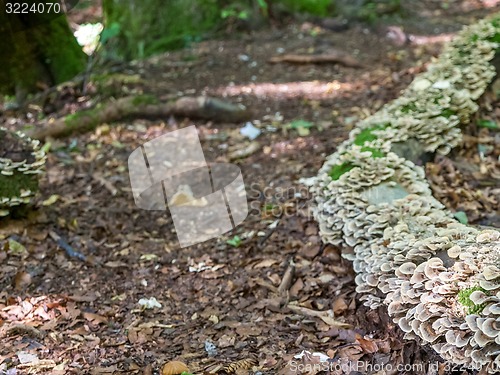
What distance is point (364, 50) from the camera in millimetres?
9211

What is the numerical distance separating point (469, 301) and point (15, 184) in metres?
3.46

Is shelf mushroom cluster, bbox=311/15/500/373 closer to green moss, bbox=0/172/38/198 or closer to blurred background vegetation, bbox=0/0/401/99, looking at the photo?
green moss, bbox=0/172/38/198

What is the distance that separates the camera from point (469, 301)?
2.73m

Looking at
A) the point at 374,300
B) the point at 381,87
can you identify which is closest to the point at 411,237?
the point at 374,300

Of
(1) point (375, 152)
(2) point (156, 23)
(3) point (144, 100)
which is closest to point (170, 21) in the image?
(2) point (156, 23)

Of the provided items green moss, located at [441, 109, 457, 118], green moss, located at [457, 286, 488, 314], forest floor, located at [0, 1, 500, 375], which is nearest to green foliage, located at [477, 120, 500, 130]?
forest floor, located at [0, 1, 500, 375]

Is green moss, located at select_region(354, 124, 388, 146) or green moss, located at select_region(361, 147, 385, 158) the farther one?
green moss, located at select_region(354, 124, 388, 146)

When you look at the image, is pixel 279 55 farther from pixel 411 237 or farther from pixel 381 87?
pixel 411 237

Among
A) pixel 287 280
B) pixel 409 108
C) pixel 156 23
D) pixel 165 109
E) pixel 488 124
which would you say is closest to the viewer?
pixel 287 280

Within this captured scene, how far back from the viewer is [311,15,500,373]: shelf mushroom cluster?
2.73 m

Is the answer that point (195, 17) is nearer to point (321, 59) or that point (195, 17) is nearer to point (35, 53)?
point (321, 59)

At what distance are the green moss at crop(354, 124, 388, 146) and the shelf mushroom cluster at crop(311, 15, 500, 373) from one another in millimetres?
16

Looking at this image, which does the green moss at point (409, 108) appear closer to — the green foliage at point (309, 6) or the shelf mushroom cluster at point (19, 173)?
the shelf mushroom cluster at point (19, 173)

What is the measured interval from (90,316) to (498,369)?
2.47 m
